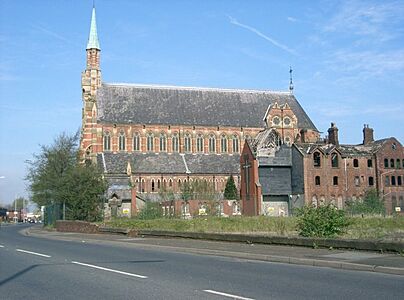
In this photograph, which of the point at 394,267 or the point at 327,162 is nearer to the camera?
the point at 394,267

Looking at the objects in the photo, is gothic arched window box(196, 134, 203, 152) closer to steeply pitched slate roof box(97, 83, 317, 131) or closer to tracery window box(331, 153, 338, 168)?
steeply pitched slate roof box(97, 83, 317, 131)

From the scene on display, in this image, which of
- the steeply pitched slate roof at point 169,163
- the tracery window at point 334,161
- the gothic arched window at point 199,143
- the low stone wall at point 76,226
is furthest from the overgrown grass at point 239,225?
the gothic arched window at point 199,143

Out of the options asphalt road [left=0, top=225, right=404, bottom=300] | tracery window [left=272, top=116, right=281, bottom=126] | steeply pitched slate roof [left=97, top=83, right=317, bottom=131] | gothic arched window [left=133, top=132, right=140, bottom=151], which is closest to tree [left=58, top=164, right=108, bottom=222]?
asphalt road [left=0, top=225, right=404, bottom=300]

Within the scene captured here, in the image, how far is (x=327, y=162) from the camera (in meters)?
64.3

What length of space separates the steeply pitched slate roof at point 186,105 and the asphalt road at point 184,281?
61.5m

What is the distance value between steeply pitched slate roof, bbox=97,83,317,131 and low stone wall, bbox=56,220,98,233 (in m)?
34.0

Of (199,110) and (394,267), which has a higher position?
(199,110)

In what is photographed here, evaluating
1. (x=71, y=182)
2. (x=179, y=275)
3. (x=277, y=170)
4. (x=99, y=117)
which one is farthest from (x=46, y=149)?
(x=179, y=275)

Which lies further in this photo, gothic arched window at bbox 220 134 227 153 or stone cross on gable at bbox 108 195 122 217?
gothic arched window at bbox 220 134 227 153

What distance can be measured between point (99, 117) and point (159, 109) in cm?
956

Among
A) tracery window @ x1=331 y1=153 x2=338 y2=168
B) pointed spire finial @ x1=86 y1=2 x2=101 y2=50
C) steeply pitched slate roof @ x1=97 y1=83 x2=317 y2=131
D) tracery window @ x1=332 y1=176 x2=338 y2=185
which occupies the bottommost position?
tracery window @ x1=332 y1=176 x2=338 y2=185

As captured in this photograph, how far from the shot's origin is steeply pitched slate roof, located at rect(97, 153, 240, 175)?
73875mm

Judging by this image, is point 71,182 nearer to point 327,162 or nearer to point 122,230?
point 122,230

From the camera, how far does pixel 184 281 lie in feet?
41.3
